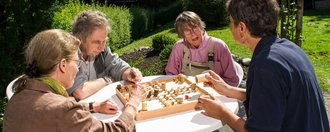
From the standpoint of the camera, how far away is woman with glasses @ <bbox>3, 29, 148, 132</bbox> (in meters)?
2.02

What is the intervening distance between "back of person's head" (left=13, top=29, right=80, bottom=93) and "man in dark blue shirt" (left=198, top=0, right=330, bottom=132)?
104cm

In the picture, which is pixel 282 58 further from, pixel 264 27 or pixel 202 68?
pixel 202 68

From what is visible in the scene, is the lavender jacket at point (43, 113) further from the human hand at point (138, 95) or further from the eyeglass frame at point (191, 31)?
the eyeglass frame at point (191, 31)

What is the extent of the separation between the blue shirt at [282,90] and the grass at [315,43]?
509 centimetres

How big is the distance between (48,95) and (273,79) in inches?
48.4

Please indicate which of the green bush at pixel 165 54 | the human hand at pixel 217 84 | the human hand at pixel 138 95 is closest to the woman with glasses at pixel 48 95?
the human hand at pixel 138 95

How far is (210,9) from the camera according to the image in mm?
13930

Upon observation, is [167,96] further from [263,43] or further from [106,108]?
[263,43]

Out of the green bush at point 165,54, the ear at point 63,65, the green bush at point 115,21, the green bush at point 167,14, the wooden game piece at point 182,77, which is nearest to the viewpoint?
the ear at point 63,65

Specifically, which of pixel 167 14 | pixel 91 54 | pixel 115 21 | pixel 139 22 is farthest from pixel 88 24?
pixel 167 14

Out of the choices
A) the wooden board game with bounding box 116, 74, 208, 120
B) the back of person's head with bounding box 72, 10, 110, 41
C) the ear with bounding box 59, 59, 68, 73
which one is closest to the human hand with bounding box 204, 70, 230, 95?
the wooden board game with bounding box 116, 74, 208, 120

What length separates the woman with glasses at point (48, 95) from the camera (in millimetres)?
2023

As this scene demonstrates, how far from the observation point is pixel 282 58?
2104mm

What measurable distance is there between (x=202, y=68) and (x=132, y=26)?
10.8 meters
